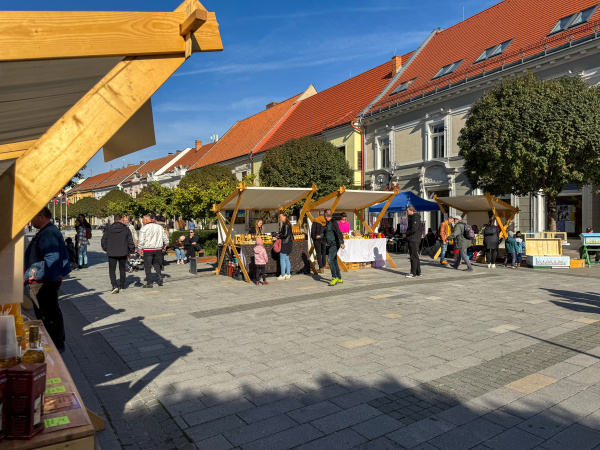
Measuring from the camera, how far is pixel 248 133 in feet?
159

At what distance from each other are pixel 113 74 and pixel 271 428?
277 cm

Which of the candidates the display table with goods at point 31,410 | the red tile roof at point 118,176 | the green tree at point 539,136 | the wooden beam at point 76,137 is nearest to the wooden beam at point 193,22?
the wooden beam at point 76,137

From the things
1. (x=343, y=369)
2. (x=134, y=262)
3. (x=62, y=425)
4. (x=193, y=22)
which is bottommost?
(x=343, y=369)

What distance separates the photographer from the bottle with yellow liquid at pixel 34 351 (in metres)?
2.31

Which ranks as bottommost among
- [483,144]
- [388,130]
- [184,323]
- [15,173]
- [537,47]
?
[184,323]

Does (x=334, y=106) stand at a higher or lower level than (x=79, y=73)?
higher

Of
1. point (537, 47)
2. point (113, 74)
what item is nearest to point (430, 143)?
point (537, 47)

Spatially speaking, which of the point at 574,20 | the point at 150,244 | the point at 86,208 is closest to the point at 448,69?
the point at 574,20

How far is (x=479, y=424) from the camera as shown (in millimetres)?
3605

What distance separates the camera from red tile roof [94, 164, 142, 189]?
9131 cm

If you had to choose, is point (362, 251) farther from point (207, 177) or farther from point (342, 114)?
point (342, 114)

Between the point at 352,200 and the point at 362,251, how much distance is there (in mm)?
1647

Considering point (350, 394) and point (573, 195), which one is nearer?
point (350, 394)

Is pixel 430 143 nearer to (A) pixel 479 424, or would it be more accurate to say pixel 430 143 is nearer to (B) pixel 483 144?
(B) pixel 483 144
